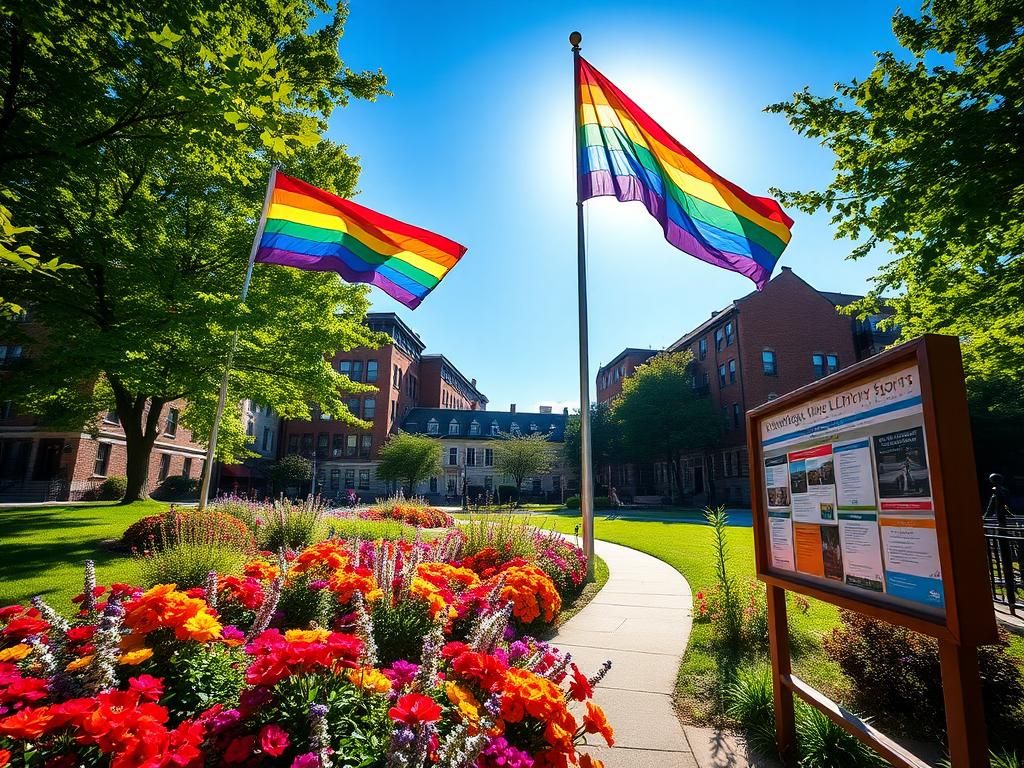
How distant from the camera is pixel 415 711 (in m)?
1.96


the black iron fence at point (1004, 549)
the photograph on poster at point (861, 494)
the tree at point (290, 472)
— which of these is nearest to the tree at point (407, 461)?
the tree at point (290, 472)

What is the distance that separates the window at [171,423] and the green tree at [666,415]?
36.3m

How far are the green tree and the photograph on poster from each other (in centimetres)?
4127

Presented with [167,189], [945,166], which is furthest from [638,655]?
[167,189]

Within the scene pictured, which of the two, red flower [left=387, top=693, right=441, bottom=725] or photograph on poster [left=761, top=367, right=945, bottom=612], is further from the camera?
photograph on poster [left=761, top=367, right=945, bottom=612]

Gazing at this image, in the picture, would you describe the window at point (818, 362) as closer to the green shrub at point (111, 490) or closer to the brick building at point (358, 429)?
the brick building at point (358, 429)

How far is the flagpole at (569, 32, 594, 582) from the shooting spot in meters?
8.98

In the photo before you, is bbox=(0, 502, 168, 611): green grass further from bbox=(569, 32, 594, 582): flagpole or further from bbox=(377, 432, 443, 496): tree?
bbox=(377, 432, 443, 496): tree

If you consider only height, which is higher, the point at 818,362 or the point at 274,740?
the point at 818,362

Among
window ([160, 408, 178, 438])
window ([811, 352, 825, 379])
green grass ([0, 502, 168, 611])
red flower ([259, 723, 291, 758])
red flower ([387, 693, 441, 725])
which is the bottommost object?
green grass ([0, 502, 168, 611])

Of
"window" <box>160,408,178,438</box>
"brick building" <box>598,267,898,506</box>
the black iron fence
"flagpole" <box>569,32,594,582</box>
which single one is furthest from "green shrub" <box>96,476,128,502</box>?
"brick building" <box>598,267,898,506</box>

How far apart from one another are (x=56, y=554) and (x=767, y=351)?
44.7 m

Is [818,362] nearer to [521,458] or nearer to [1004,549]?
[521,458]

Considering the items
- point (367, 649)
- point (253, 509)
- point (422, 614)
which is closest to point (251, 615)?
point (422, 614)
